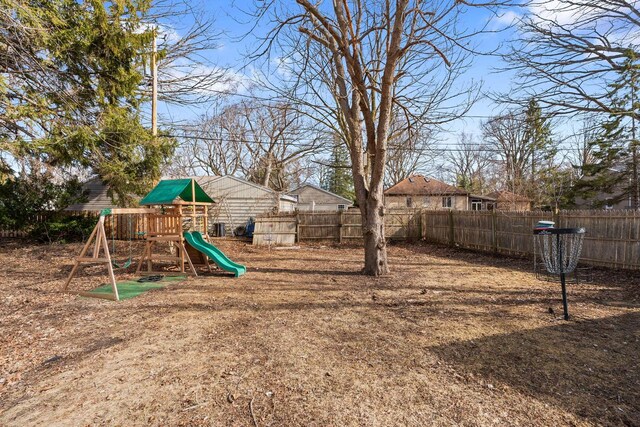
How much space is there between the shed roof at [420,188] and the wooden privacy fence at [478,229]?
47.3 ft

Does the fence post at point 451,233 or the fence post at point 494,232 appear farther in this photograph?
the fence post at point 451,233

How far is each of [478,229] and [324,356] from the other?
35.6ft

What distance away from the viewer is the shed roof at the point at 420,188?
30672mm

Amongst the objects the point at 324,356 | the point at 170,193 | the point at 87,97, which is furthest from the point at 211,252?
the point at 87,97

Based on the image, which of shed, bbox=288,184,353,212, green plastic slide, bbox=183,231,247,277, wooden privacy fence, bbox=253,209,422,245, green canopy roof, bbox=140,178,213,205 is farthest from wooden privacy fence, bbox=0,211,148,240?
shed, bbox=288,184,353,212

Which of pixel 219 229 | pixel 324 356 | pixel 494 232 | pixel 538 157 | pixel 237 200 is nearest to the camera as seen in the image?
pixel 324 356

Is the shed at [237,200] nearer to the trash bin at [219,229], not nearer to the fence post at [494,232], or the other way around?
the trash bin at [219,229]

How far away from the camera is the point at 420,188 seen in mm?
31562

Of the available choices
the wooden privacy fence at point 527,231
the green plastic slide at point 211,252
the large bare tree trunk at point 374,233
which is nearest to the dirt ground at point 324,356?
the large bare tree trunk at point 374,233

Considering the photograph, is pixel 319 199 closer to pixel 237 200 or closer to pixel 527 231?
pixel 237 200

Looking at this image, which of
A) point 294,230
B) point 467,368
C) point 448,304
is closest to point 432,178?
point 294,230

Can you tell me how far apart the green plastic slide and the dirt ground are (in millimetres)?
1253

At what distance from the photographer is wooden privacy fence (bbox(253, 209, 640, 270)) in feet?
25.8

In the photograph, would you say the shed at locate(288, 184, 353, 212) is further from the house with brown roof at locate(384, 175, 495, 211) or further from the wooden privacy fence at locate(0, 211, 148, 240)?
the wooden privacy fence at locate(0, 211, 148, 240)
